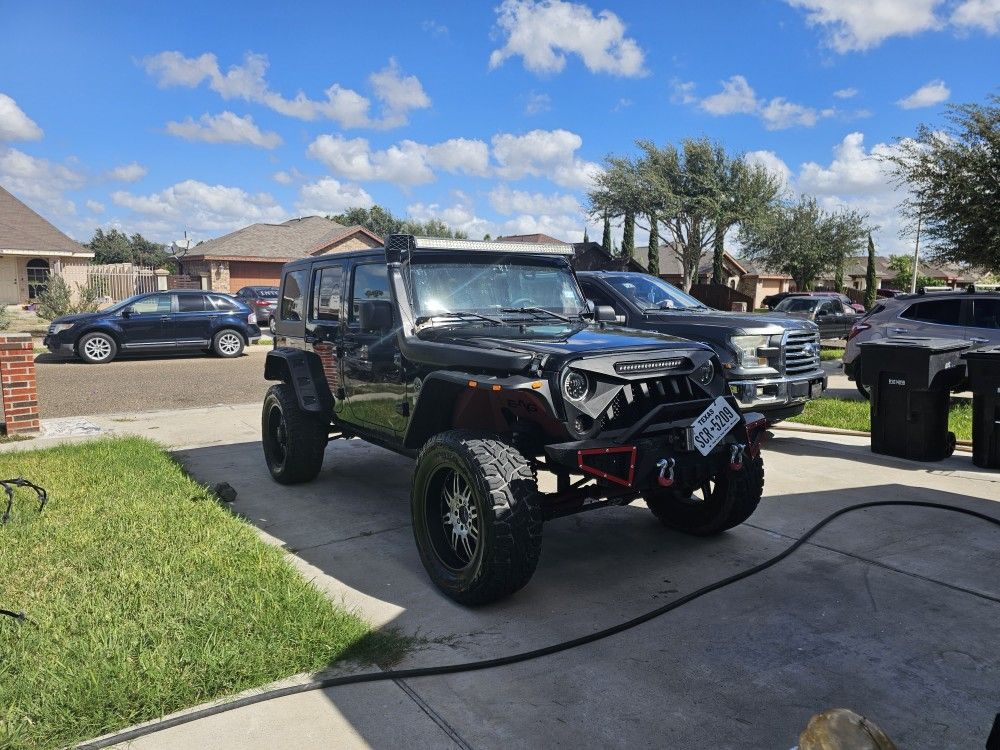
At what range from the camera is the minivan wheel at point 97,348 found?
53.9 feet

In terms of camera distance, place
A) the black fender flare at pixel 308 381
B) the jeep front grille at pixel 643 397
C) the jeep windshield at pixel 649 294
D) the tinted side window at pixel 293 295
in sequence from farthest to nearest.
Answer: the jeep windshield at pixel 649 294, the tinted side window at pixel 293 295, the black fender flare at pixel 308 381, the jeep front grille at pixel 643 397

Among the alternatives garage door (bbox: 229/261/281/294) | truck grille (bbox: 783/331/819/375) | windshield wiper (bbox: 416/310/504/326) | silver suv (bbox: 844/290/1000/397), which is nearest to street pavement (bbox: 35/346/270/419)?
windshield wiper (bbox: 416/310/504/326)

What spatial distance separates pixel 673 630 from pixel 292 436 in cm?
377

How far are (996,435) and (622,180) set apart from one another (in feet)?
124

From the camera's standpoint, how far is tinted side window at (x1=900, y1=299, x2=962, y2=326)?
1049 centimetres

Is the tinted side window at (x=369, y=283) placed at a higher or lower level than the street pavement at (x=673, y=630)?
higher

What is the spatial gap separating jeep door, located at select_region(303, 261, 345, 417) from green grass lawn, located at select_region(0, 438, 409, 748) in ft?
4.25

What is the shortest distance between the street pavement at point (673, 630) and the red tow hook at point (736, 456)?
68 centimetres

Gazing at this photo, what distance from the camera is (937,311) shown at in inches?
423

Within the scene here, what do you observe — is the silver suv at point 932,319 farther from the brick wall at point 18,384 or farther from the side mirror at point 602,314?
the brick wall at point 18,384

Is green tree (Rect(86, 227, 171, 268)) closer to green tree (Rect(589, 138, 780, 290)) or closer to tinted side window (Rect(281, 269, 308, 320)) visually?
green tree (Rect(589, 138, 780, 290))

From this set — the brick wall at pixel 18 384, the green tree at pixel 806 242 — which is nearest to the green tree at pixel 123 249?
the green tree at pixel 806 242

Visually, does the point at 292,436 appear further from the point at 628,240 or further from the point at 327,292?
the point at 628,240

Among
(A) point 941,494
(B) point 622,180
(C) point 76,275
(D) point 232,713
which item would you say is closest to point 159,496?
(D) point 232,713
